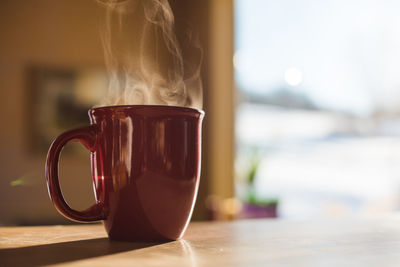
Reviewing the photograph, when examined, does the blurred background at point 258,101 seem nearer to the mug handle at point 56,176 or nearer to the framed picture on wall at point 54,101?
→ the framed picture on wall at point 54,101

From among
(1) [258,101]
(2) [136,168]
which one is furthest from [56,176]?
(1) [258,101]

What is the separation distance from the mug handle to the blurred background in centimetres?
276

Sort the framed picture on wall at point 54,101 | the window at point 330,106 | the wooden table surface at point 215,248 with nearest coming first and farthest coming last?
the wooden table surface at point 215,248, the window at point 330,106, the framed picture on wall at point 54,101

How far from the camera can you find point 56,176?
0.47 meters

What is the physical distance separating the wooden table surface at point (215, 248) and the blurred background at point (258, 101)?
8.64 feet

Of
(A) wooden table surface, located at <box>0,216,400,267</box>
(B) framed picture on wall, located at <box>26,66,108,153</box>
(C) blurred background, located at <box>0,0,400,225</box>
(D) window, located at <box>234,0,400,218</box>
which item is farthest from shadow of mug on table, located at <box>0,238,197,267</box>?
(B) framed picture on wall, located at <box>26,66,108,153</box>

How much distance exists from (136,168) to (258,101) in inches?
135

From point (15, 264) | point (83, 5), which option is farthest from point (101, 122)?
point (83, 5)

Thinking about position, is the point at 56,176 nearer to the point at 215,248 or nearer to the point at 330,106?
the point at 215,248

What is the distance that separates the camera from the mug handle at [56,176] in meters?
0.46

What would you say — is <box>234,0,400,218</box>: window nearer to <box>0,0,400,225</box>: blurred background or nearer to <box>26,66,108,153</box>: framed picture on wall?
<box>0,0,400,225</box>: blurred background

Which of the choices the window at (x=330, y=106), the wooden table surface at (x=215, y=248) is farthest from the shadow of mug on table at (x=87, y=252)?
the window at (x=330, y=106)

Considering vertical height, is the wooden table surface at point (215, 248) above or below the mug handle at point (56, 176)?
below

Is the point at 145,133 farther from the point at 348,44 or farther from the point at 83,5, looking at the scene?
the point at 83,5
